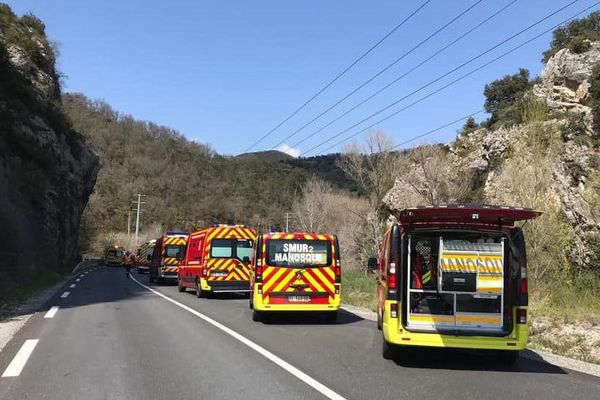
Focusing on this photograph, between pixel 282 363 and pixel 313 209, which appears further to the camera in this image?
pixel 313 209

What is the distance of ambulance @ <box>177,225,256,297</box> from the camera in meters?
21.5

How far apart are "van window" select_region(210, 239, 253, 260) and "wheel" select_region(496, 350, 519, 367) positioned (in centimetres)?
1357

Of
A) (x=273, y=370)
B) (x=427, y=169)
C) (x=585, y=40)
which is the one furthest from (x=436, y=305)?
(x=585, y=40)

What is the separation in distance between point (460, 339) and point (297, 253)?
636cm

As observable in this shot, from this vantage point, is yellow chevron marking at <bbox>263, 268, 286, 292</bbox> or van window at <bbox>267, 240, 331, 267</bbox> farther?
van window at <bbox>267, 240, 331, 267</bbox>

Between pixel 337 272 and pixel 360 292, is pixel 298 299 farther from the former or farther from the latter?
pixel 360 292

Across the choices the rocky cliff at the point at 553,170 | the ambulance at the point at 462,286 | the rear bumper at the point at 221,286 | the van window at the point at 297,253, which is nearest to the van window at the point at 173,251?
the rear bumper at the point at 221,286

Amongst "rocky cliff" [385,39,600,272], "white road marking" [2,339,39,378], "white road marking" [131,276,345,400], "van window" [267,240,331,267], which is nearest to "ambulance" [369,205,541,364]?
"white road marking" [131,276,345,400]

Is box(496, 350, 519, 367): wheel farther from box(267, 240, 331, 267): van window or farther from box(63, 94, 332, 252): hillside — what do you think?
box(63, 94, 332, 252): hillside

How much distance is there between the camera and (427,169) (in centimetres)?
5172

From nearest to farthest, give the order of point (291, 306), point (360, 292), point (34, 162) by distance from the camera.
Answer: point (291, 306) → point (360, 292) → point (34, 162)

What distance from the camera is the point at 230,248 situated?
21.9 m

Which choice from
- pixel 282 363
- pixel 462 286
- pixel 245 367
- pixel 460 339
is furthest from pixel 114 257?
pixel 460 339

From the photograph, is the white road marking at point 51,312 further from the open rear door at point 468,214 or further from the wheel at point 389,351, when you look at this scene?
the open rear door at point 468,214
